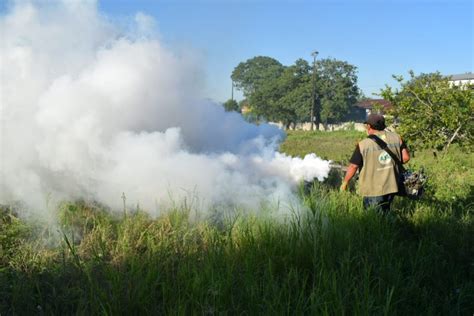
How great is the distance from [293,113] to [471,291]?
5620 cm

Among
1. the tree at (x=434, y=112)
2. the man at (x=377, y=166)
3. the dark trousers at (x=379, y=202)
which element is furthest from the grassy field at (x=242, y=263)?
the tree at (x=434, y=112)

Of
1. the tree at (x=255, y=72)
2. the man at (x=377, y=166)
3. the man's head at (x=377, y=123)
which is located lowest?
the man at (x=377, y=166)

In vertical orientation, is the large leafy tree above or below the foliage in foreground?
above

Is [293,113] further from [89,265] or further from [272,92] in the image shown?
[89,265]

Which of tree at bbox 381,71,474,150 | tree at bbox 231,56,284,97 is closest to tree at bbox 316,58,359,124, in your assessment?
tree at bbox 231,56,284,97

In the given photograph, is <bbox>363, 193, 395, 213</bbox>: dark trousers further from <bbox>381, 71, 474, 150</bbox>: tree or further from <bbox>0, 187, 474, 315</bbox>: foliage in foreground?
<bbox>381, 71, 474, 150</bbox>: tree

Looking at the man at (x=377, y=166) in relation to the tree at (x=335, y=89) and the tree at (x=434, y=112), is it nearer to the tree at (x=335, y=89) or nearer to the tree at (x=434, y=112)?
the tree at (x=434, y=112)

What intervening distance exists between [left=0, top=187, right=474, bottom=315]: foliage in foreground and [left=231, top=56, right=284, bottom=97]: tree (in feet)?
229

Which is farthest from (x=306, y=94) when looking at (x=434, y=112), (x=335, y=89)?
(x=434, y=112)

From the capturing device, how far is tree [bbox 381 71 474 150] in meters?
10.2

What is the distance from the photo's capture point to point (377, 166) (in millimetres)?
5320

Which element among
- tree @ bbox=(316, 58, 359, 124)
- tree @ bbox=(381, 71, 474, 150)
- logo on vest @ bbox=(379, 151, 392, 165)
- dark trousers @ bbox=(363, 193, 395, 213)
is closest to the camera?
logo on vest @ bbox=(379, 151, 392, 165)

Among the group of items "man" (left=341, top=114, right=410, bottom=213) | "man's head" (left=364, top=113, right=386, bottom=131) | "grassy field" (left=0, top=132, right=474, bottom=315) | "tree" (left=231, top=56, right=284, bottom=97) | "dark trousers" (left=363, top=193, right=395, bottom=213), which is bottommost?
"grassy field" (left=0, top=132, right=474, bottom=315)

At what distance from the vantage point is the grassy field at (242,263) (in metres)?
3.39
